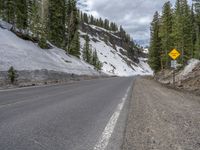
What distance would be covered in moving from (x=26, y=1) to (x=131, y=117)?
165 feet

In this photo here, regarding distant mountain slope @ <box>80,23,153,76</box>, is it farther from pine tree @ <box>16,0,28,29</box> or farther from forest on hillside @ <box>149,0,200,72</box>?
pine tree @ <box>16,0,28,29</box>

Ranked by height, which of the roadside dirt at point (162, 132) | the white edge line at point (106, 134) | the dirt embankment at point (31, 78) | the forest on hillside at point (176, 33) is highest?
the forest on hillside at point (176, 33)

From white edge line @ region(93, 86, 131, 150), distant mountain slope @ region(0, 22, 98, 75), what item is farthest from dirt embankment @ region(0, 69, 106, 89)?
white edge line @ region(93, 86, 131, 150)

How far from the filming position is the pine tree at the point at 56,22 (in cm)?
5397

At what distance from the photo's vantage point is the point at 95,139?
502 cm

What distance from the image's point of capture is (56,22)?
180 ft

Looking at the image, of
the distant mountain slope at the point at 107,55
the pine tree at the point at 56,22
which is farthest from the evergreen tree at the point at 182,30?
the distant mountain slope at the point at 107,55

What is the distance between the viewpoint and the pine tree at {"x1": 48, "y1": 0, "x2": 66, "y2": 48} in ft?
177

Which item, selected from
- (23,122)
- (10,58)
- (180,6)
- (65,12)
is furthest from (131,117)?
(65,12)

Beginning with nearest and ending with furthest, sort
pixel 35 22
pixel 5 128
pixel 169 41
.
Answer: pixel 5 128 → pixel 35 22 → pixel 169 41

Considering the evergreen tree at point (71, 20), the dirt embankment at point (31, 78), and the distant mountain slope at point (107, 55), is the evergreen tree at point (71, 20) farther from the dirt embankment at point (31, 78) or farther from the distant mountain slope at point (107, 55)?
the distant mountain slope at point (107, 55)

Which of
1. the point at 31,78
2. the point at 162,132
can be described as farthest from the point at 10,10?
the point at 162,132

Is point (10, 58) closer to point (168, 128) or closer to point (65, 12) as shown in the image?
point (168, 128)

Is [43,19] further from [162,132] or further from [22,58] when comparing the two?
[162,132]
